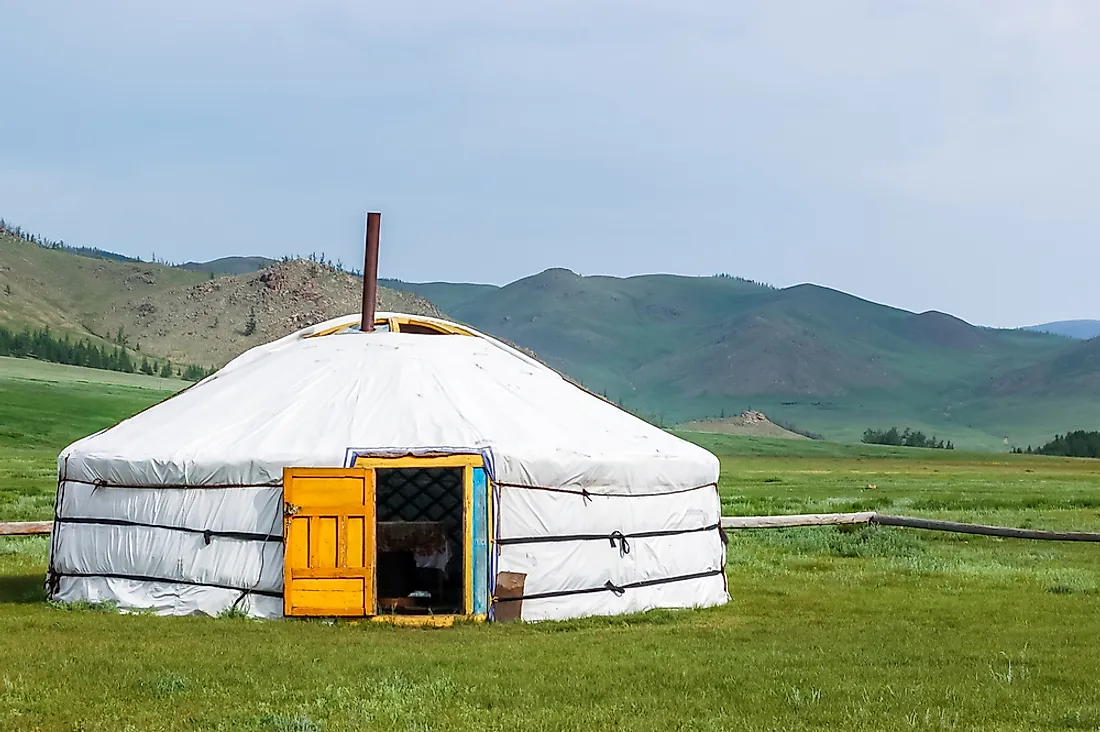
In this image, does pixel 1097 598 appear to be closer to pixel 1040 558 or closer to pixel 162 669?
pixel 1040 558

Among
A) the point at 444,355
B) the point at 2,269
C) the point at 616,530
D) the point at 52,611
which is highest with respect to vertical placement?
the point at 2,269

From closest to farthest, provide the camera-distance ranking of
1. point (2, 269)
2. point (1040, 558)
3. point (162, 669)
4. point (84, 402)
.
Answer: point (162, 669) < point (1040, 558) < point (84, 402) < point (2, 269)

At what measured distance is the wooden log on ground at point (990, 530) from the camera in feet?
47.2

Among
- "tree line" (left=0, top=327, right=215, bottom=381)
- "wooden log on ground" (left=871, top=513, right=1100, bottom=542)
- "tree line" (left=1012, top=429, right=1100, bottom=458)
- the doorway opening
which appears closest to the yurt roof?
the doorway opening

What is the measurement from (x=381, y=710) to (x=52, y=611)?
430 cm

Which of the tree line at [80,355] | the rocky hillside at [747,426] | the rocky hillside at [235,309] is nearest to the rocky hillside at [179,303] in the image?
the rocky hillside at [235,309]

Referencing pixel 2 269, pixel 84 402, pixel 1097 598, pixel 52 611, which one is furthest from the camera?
pixel 2 269

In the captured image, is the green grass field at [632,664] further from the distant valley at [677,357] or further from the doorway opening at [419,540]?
the distant valley at [677,357]

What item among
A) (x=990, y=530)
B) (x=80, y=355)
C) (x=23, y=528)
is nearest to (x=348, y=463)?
(x=23, y=528)

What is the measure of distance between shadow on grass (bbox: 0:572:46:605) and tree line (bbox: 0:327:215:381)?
6732 centimetres

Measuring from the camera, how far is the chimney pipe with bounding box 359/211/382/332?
12125 mm

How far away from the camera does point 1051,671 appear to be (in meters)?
7.53

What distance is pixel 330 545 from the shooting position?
30.6 ft

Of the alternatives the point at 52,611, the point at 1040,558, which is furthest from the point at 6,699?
the point at 1040,558
